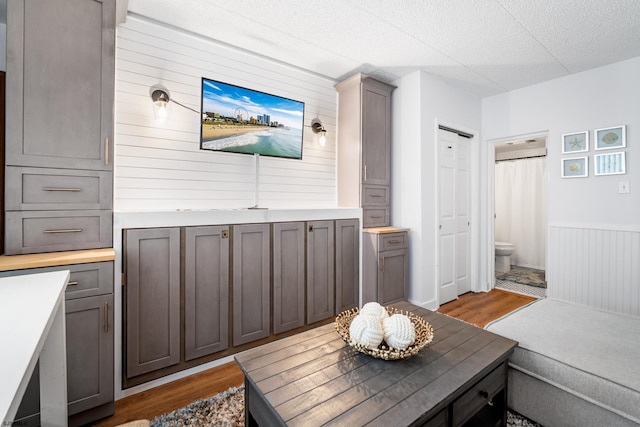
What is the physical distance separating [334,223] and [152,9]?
226cm

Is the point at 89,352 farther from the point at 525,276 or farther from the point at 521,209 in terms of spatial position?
the point at 521,209

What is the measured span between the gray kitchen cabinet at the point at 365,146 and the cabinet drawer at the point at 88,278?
7.47 feet

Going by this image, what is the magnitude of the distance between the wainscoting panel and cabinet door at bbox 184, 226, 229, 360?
3643 millimetres

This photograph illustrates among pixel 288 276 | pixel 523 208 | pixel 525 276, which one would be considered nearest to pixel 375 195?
pixel 288 276

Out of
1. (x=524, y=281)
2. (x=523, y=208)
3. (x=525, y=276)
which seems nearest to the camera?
(x=524, y=281)

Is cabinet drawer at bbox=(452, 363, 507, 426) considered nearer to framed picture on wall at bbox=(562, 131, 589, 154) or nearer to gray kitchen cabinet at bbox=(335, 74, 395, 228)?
gray kitchen cabinet at bbox=(335, 74, 395, 228)

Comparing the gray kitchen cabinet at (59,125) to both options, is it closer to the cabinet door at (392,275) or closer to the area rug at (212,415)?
the area rug at (212,415)

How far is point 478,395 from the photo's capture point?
4.11 feet

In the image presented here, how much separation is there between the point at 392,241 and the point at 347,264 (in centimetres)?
55

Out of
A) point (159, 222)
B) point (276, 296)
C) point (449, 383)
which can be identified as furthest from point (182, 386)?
point (449, 383)

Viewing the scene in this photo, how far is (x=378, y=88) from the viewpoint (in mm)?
3328

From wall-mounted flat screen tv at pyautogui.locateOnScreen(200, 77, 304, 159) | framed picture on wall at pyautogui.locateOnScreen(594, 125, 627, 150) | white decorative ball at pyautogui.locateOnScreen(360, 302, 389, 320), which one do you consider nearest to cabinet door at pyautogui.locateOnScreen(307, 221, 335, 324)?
wall-mounted flat screen tv at pyautogui.locateOnScreen(200, 77, 304, 159)

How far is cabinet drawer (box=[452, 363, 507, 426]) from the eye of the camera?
1156mm

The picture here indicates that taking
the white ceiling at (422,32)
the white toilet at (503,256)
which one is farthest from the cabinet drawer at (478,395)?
the white toilet at (503,256)
